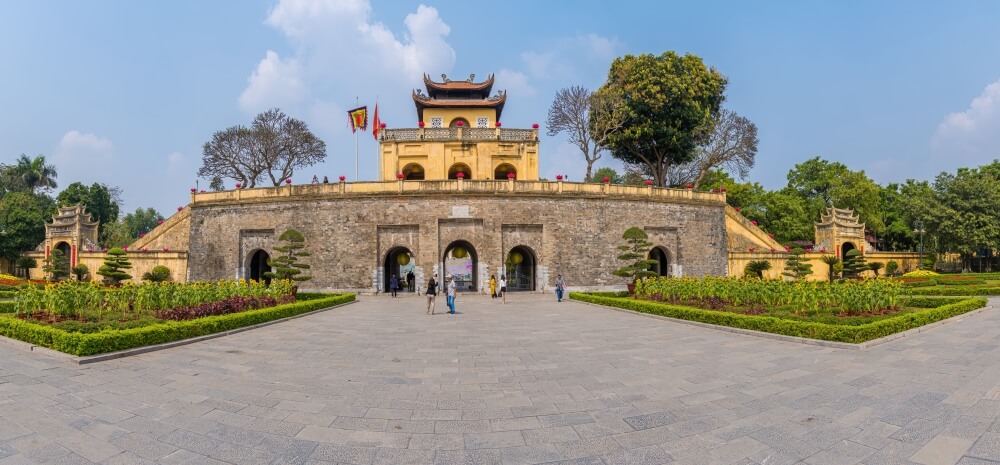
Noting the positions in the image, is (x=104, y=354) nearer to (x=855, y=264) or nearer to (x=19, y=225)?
(x=855, y=264)

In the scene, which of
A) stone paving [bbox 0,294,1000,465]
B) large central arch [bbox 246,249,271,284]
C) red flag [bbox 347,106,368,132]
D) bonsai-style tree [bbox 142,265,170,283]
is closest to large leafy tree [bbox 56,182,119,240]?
bonsai-style tree [bbox 142,265,170,283]

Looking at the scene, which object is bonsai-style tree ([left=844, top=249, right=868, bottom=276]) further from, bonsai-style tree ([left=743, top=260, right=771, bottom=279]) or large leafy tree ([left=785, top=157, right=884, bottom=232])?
large leafy tree ([left=785, top=157, right=884, bottom=232])

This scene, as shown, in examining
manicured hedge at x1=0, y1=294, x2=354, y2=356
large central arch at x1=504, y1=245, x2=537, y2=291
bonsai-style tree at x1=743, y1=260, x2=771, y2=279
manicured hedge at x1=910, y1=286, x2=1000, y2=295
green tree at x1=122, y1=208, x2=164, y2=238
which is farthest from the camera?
green tree at x1=122, y1=208, x2=164, y2=238

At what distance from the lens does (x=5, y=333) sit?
32.2 feet

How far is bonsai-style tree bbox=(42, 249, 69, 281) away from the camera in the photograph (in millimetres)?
29545

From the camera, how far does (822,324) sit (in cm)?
958

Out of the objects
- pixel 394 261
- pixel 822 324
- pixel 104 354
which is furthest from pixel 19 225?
pixel 822 324

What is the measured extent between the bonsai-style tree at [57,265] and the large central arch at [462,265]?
2565 centimetres

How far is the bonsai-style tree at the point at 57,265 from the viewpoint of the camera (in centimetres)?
2955

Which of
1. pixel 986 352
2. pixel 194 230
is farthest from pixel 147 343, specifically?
pixel 194 230

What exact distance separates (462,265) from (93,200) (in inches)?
1492

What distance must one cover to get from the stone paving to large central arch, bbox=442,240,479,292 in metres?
17.2

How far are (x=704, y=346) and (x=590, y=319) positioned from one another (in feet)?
16.2

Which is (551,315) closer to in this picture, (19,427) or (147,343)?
(147,343)
